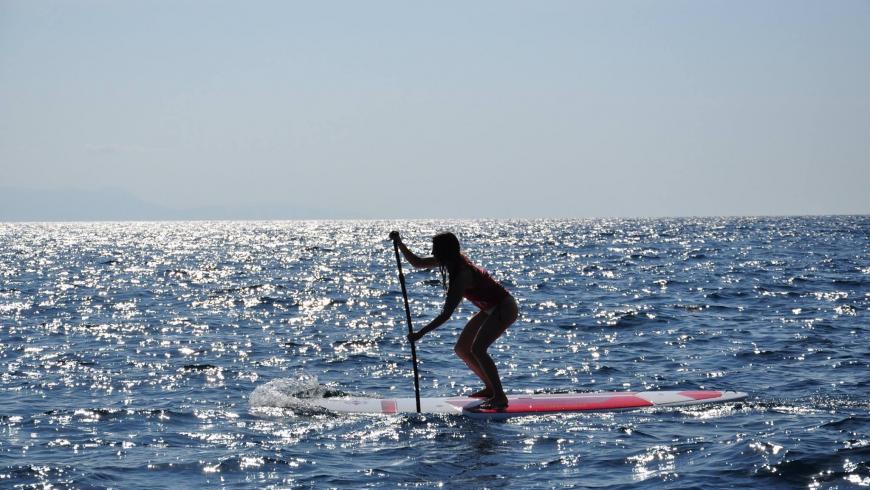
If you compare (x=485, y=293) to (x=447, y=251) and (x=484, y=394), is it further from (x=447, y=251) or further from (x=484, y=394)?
(x=484, y=394)

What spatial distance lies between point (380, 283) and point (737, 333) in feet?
63.2

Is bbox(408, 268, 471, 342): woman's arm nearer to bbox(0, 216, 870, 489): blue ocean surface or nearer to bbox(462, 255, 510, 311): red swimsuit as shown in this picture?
bbox(462, 255, 510, 311): red swimsuit

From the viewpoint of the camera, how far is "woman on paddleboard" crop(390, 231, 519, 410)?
10.7 meters

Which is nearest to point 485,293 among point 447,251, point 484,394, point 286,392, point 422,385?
point 447,251

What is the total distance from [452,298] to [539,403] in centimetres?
190

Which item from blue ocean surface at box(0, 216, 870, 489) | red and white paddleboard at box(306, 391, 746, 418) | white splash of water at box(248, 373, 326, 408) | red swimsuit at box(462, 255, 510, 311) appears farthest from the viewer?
white splash of water at box(248, 373, 326, 408)

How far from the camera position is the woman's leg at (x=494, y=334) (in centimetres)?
1114

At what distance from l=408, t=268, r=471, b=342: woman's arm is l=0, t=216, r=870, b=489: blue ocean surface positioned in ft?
3.33

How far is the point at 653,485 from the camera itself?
25.8 ft

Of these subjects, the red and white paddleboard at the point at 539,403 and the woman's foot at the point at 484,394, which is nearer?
the red and white paddleboard at the point at 539,403

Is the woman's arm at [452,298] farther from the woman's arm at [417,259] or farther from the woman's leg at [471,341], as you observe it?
the woman's leg at [471,341]

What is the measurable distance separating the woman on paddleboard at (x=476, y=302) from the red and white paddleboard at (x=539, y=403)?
0.24 meters

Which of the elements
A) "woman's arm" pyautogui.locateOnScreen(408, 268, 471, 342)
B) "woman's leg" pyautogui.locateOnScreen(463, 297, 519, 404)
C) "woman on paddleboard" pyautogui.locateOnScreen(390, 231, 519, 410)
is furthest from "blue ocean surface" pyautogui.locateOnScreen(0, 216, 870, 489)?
"woman's arm" pyautogui.locateOnScreen(408, 268, 471, 342)

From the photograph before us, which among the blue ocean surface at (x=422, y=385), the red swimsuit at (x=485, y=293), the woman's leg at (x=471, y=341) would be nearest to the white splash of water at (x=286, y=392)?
the blue ocean surface at (x=422, y=385)
